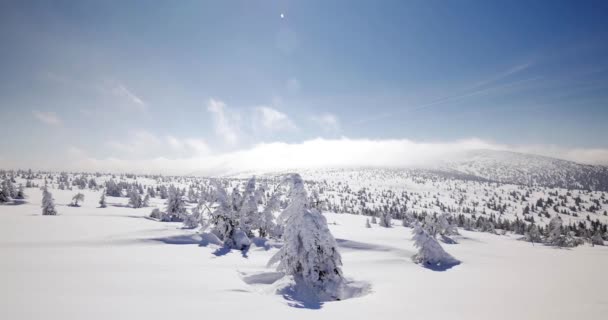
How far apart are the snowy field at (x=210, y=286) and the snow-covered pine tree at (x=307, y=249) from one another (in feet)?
7.74

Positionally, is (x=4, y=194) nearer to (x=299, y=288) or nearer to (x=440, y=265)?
(x=299, y=288)

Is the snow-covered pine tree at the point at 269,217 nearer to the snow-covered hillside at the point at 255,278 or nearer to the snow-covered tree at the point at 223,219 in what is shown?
the snow-covered hillside at the point at 255,278

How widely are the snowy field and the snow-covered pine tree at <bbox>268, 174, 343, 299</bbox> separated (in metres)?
2.36

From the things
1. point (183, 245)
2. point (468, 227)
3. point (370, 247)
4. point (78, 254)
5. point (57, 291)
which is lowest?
point (468, 227)

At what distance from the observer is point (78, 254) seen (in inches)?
744

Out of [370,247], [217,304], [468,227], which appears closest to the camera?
[217,304]

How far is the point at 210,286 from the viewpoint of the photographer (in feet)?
48.5

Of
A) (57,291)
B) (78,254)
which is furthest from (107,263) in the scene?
(57,291)

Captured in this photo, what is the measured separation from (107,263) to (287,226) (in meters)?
12.2

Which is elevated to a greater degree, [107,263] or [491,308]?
[107,263]

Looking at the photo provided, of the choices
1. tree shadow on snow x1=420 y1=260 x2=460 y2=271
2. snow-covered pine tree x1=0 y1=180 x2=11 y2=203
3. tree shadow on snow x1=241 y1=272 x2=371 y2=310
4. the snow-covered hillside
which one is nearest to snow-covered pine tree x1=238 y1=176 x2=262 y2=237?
the snow-covered hillside

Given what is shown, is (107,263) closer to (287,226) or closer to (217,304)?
(217,304)

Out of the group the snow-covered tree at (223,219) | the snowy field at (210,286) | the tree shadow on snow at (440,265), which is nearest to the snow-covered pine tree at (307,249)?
the snowy field at (210,286)

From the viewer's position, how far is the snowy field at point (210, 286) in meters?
10.2
